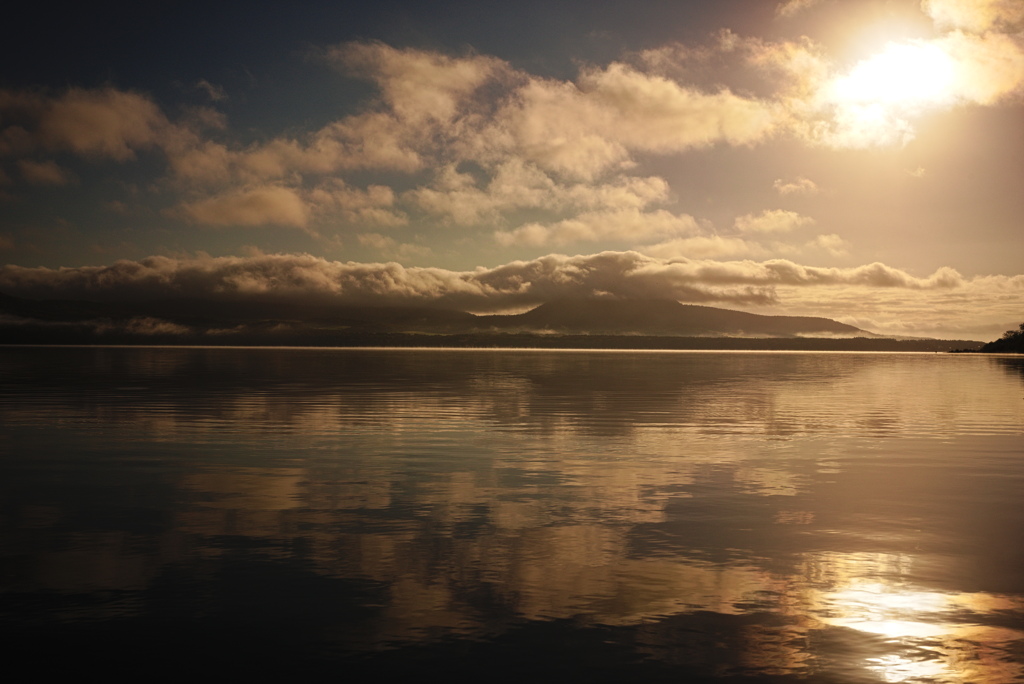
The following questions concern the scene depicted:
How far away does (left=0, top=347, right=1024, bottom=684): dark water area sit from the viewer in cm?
1207

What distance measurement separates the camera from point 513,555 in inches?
679

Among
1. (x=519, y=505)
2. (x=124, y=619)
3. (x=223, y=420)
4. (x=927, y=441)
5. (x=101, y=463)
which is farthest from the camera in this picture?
(x=223, y=420)

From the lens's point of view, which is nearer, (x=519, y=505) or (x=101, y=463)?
(x=519, y=505)

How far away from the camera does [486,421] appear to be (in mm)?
44625

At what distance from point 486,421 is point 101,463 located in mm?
19184

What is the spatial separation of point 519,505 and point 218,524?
22.9 ft

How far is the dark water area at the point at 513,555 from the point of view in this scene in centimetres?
1207

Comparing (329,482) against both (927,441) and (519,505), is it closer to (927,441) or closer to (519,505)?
(519,505)

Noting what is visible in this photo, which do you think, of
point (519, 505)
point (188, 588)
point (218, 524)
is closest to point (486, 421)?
point (519, 505)

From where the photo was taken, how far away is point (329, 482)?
2597 centimetres

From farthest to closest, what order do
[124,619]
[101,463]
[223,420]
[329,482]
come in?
[223,420] < [101,463] < [329,482] < [124,619]

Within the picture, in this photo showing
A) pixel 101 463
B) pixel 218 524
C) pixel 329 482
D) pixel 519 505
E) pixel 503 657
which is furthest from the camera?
pixel 101 463

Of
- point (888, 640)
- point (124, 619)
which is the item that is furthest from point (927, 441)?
point (124, 619)

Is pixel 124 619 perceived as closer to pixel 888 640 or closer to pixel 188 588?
pixel 188 588
